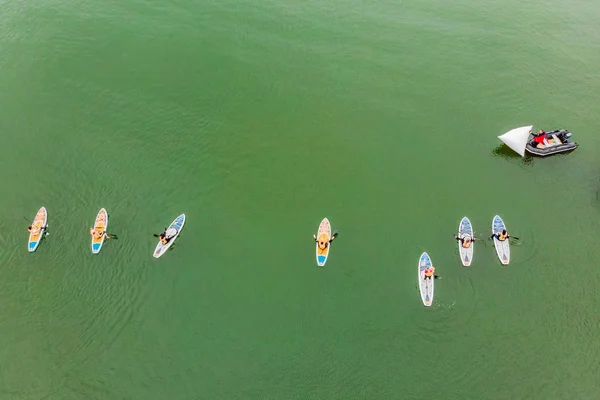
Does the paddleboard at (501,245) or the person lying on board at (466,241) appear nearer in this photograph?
the paddleboard at (501,245)

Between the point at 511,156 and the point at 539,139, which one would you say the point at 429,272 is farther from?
the point at 539,139

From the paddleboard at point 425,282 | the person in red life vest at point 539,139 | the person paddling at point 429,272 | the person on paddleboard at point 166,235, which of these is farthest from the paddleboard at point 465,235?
the person on paddleboard at point 166,235

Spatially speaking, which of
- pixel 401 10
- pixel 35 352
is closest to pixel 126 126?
pixel 35 352

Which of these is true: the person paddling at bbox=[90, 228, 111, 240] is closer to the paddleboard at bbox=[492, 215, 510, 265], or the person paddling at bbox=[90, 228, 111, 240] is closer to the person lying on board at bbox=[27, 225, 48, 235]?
the person lying on board at bbox=[27, 225, 48, 235]

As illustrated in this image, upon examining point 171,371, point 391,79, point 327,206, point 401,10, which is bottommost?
point 171,371

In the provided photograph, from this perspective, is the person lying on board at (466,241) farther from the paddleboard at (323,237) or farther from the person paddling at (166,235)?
the person paddling at (166,235)

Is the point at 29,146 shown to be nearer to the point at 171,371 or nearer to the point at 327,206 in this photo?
the point at 171,371
